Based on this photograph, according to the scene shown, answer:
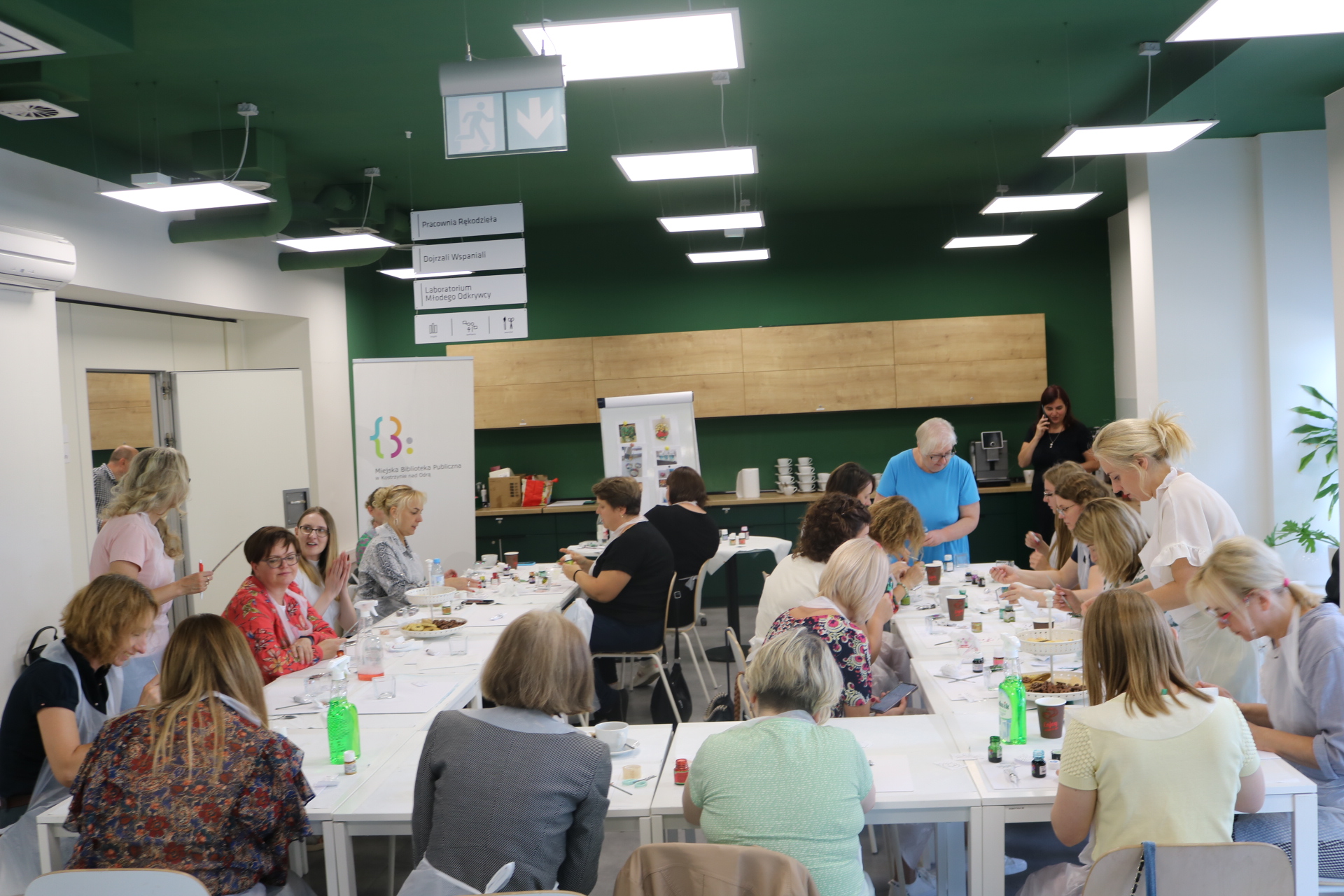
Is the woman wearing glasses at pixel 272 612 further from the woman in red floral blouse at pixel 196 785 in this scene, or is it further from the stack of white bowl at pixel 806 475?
the stack of white bowl at pixel 806 475

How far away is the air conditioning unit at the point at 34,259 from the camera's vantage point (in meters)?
4.84

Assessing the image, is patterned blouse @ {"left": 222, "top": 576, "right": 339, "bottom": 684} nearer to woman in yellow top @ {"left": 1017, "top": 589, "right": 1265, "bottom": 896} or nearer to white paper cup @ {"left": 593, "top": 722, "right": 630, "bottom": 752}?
white paper cup @ {"left": 593, "top": 722, "right": 630, "bottom": 752}

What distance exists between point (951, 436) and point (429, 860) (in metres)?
4.35

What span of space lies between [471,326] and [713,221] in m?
1.93

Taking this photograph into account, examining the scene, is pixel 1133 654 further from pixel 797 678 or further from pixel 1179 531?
pixel 1179 531

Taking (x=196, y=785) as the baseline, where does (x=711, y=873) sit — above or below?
below

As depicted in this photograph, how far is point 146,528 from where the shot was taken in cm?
463

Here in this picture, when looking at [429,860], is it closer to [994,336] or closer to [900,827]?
[900,827]

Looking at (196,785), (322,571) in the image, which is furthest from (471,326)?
(196,785)

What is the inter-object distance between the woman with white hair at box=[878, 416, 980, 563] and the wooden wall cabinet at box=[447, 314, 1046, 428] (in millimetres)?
3482

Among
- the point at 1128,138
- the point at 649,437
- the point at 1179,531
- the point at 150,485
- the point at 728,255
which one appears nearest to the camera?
the point at 1179,531

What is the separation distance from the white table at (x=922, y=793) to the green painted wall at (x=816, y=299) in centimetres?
673

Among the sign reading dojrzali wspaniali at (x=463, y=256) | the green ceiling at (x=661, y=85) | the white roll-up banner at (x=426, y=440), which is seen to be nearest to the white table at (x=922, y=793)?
the green ceiling at (x=661, y=85)

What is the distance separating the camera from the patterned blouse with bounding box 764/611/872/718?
3.31 m
